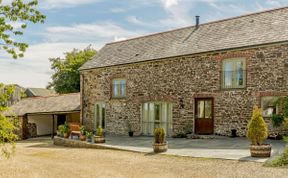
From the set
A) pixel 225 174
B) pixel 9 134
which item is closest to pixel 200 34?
pixel 225 174

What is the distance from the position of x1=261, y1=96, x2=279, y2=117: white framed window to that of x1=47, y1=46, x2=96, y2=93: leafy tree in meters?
31.2

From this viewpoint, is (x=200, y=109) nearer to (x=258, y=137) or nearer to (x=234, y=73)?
(x=234, y=73)

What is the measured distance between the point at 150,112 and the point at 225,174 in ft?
43.4

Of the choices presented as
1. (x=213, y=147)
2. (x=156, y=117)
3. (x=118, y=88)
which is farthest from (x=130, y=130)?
(x=213, y=147)

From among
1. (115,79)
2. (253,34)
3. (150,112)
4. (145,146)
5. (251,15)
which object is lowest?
(145,146)

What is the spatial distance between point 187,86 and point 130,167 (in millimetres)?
9875

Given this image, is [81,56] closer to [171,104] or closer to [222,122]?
[171,104]

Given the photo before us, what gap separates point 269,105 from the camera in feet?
61.0

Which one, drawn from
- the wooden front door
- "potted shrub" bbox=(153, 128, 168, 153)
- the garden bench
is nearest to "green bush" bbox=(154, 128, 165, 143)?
"potted shrub" bbox=(153, 128, 168, 153)

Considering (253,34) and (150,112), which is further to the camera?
(150,112)

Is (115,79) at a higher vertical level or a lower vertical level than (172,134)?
higher

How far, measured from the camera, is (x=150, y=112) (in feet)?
79.0

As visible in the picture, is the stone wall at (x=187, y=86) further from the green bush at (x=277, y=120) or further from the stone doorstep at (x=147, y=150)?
the stone doorstep at (x=147, y=150)

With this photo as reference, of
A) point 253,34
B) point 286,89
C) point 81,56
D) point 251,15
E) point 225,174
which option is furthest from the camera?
point 81,56
